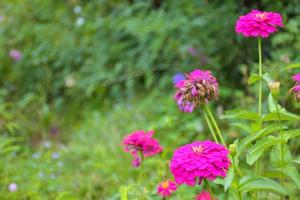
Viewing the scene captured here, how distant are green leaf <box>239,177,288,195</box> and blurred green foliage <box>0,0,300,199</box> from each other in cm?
83

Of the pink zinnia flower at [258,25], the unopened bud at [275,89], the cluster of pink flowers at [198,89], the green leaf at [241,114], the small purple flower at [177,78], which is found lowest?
the green leaf at [241,114]

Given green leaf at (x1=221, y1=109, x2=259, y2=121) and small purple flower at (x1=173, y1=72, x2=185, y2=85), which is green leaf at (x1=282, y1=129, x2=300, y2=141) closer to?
green leaf at (x1=221, y1=109, x2=259, y2=121)

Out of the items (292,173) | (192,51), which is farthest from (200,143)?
(192,51)

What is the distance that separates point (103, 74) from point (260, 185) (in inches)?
99.3

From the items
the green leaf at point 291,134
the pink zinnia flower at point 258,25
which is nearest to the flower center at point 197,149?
the green leaf at point 291,134

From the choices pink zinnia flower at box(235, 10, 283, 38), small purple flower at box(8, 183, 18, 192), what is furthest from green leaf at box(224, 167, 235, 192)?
small purple flower at box(8, 183, 18, 192)

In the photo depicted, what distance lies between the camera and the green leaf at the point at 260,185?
1.25m

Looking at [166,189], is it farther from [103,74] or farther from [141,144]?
[103,74]

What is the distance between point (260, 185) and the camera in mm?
1269

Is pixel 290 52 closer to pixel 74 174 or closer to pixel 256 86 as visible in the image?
pixel 256 86

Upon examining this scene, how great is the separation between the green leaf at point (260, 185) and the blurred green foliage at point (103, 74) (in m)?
0.83

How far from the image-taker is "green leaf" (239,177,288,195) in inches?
49.4

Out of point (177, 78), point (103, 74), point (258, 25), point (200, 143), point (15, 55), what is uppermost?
point (15, 55)

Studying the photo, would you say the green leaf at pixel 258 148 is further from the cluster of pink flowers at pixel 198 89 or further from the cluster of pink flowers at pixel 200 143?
the cluster of pink flowers at pixel 198 89
